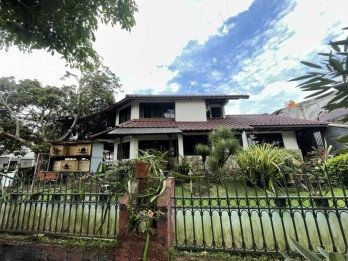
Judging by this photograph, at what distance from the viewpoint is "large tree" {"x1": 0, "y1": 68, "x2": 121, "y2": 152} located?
1772cm

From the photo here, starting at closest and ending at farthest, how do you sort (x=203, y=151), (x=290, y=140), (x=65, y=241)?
(x=65, y=241), (x=203, y=151), (x=290, y=140)

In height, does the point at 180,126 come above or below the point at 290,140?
above

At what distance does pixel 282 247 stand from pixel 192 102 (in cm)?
1233

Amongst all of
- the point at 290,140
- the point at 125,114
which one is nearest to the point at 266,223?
the point at 290,140

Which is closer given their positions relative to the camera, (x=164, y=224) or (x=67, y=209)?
(x=164, y=224)

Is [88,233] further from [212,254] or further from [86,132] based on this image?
[86,132]

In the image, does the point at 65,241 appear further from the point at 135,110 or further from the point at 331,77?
the point at 135,110

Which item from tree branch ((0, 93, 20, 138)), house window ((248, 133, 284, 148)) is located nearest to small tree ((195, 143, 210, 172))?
house window ((248, 133, 284, 148))

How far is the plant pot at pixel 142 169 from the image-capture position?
2.69 metres

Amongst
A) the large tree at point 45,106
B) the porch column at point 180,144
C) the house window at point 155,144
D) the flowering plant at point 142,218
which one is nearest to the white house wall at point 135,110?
the house window at point 155,144

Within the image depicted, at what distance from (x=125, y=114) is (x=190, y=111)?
5646mm

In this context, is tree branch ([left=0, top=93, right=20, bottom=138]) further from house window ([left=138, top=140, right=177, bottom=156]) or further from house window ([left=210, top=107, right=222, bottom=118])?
house window ([left=210, top=107, right=222, bottom=118])

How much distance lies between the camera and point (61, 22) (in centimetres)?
421

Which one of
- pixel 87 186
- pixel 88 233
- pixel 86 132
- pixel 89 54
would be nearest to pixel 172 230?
pixel 88 233
